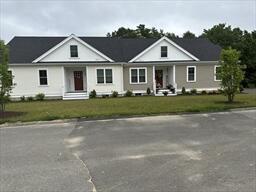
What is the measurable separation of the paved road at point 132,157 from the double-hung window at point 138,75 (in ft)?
51.3

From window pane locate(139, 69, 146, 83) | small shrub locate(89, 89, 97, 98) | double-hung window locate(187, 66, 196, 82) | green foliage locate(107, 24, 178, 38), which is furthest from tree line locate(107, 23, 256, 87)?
small shrub locate(89, 89, 97, 98)

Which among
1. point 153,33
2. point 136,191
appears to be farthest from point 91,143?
point 153,33

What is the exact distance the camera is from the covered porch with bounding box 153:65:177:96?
25.7 m

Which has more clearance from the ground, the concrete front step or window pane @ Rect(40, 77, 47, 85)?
window pane @ Rect(40, 77, 47, 85)

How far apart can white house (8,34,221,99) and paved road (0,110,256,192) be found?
579 inches

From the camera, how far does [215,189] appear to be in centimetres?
434

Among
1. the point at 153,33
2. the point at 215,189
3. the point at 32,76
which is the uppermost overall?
the point at 153,33

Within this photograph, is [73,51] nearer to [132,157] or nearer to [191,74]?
[191,74]

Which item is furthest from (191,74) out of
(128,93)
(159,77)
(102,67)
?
(102,67)

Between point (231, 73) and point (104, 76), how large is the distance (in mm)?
12213

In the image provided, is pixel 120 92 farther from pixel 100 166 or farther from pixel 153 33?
pixel 153 33

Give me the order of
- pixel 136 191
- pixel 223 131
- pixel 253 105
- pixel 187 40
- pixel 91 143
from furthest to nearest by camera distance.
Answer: pixel 187 40 → pixel 253 105 → pixel 223 131 → pixel 91 143 → pixel 136 191

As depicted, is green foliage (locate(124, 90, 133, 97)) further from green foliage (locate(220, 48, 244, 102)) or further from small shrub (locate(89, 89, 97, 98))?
green foliage (locate(220, 48, 244, 102))

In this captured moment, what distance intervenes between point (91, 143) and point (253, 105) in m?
10.2
